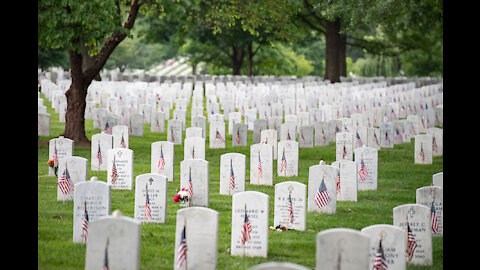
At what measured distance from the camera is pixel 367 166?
15422 millimetres

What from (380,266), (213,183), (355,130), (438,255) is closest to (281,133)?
(355,130)

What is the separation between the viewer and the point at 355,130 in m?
20.3

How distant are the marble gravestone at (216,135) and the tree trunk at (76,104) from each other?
3345 millimetres

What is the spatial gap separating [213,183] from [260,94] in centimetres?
1553

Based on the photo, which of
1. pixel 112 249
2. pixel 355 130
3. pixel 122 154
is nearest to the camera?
pixel 112 249

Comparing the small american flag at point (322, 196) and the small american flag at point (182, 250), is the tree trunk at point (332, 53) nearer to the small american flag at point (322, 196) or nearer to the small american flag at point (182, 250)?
the small american flag at point (322, 196)

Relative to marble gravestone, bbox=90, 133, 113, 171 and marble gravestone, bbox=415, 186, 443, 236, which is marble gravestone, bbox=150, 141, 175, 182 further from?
marble gravestone, bbox=415, 186, 443, 236

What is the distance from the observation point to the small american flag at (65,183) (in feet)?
43.8

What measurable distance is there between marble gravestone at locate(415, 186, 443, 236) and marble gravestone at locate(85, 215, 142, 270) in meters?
4.58

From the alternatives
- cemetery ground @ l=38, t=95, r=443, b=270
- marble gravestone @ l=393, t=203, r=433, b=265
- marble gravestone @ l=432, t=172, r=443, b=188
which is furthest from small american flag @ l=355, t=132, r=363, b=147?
marble gravestone @ l=393, t=203, r=433, b=265

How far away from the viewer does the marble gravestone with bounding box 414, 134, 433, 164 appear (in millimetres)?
19000
